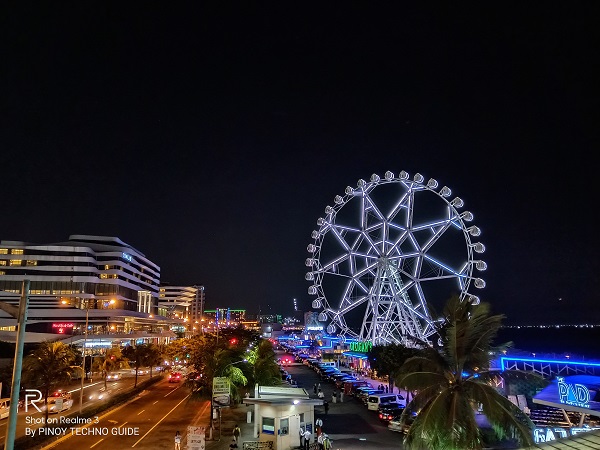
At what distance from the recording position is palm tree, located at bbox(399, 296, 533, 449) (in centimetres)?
1397

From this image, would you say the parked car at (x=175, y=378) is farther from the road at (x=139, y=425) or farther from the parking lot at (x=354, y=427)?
the parking lot at (x=354, y=427)

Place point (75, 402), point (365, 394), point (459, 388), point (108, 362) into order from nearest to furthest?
point (459, 388)
point (75, 402)
point (365, 394)
point (108, 362)

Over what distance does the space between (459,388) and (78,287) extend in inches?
3818

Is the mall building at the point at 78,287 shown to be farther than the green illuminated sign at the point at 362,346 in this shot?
Yes

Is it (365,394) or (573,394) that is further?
(365,394)

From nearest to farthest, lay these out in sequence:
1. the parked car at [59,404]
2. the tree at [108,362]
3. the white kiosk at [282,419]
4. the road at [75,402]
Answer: the white kiosk at [282,419] < the road at [75,402] < the parked car at [59,404] < the tree at [108,362]

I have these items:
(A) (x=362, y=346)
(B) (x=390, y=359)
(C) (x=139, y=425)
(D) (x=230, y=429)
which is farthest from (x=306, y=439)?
(A) (x=362, y=346)

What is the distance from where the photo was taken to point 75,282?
321ft

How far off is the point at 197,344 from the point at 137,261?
84.0m

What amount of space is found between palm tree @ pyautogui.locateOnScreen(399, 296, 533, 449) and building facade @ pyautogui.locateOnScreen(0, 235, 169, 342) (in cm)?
7745

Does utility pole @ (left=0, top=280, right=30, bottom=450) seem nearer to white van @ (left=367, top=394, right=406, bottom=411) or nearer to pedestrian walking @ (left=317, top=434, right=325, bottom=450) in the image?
pedestrian walking @ (left=317, top=434, right=325, bottom=450)

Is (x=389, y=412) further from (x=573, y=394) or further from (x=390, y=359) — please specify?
(x=573, y=394)

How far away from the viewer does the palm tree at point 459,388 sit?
45.8ft

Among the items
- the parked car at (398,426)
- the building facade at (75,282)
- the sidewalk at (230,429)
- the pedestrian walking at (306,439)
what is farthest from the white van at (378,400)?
the building facade at (75,282)
